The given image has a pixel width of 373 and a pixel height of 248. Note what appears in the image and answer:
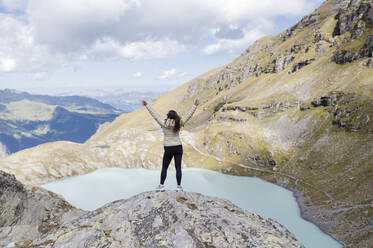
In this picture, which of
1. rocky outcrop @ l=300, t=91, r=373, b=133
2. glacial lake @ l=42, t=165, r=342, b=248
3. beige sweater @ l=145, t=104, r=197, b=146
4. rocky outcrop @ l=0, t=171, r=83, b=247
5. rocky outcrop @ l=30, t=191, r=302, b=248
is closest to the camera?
rocky outcrop @ l=30, t=191, r=302, b=248

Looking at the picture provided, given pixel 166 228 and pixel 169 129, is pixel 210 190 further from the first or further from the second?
pixel 166 228

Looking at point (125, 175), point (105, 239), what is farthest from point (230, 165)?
point (105, 239)

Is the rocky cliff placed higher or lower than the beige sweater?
lower

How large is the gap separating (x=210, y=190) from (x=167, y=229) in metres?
151

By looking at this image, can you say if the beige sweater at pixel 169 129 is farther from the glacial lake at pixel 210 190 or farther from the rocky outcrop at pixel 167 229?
the glacial lake at pixel 210 190

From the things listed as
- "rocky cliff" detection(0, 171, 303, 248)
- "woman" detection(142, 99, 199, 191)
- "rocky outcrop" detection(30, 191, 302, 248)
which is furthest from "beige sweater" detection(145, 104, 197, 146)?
"rocky outcrop" detection(30, 191, 302, 248)

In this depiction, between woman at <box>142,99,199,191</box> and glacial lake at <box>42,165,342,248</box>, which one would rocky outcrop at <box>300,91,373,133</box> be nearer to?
glacial lake at <box>42,165,342,248</box>

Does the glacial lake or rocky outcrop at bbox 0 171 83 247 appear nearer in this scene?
rocky outcrop at bbox 0 171 83 247

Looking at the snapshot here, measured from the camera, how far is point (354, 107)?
17125cm

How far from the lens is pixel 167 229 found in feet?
35.2

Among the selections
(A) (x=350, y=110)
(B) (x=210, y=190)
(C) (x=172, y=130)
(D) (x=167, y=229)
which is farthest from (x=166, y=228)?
(A) (x=350, y=110)

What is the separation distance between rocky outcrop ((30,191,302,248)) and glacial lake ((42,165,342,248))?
106 meters

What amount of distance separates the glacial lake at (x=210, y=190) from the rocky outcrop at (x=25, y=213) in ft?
339

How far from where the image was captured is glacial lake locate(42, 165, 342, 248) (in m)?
113
